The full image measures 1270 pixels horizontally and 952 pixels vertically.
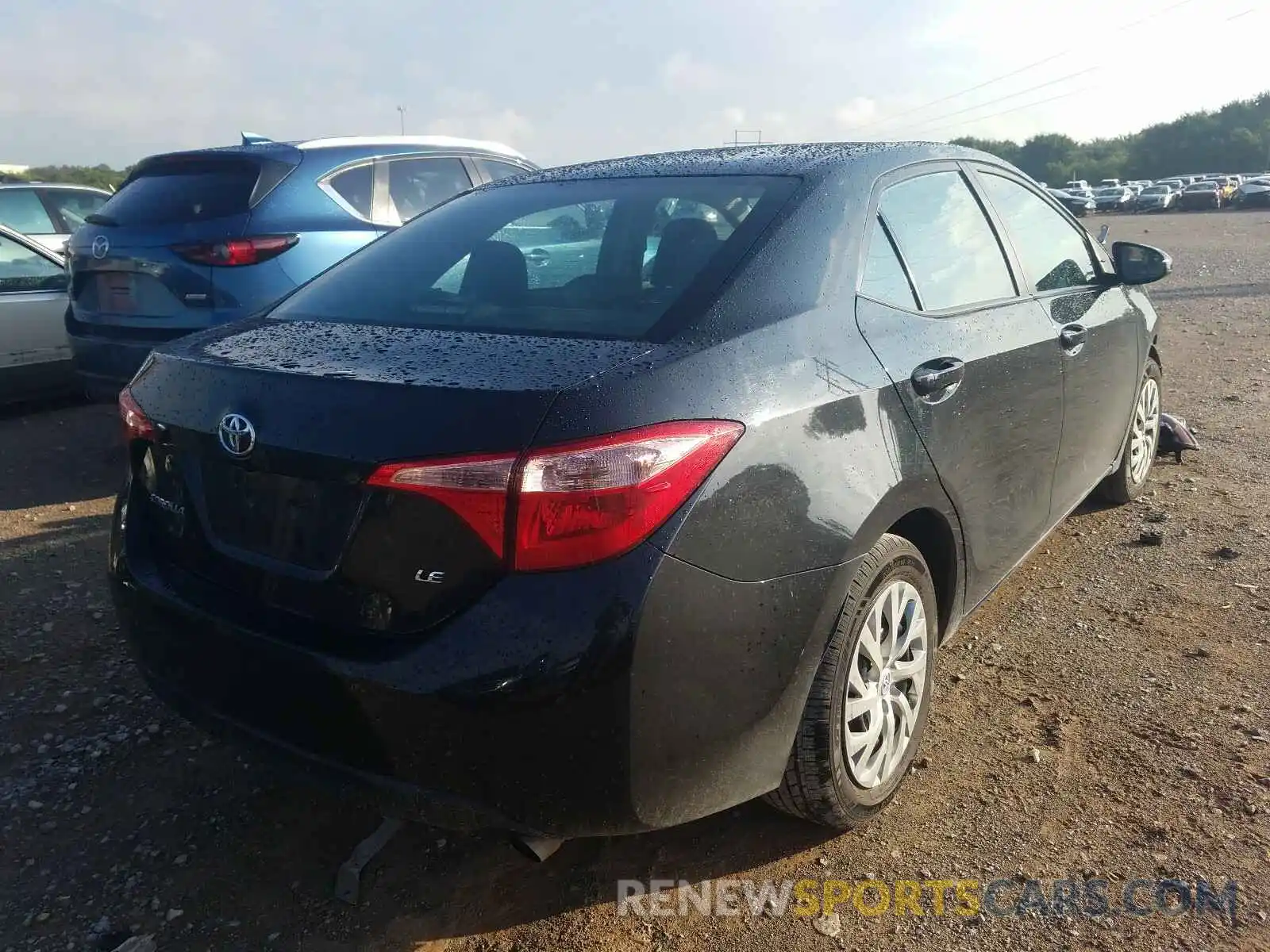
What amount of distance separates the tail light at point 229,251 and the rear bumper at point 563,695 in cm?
323

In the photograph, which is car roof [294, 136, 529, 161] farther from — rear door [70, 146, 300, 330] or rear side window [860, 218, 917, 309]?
rear side window [860, 218, 917, 309]

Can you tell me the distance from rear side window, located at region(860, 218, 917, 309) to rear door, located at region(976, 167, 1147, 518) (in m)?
0.87

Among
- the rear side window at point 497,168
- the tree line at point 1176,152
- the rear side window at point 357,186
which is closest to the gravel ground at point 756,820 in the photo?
the rear side window at point 357,186

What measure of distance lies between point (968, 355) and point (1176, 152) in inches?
3618

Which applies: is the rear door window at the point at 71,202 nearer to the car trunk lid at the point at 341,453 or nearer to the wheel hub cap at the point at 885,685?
the car trunk lid at the point at 341,453

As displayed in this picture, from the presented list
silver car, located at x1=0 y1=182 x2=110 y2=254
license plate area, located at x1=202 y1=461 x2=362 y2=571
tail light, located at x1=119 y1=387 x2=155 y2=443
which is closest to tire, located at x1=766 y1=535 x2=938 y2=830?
license plate area, located at x1=202 y1=461 x2=362 y2=571

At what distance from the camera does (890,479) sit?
228 centimetres

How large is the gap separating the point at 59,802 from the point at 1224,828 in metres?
2.96

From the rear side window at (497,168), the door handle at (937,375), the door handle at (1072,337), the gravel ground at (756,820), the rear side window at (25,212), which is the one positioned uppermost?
the rear side window at (25,212)

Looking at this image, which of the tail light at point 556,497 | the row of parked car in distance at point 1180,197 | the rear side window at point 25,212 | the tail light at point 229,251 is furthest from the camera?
the row of parked car in distance at point 1180,197

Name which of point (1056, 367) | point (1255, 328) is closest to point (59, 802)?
point (1056, 367)

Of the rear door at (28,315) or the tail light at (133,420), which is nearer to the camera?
the tail light at (133,420)

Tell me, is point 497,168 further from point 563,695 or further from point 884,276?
point 563,695

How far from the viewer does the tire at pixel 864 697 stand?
220cm
